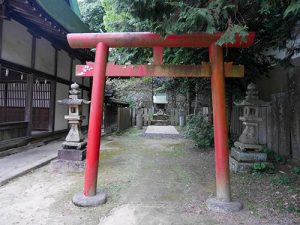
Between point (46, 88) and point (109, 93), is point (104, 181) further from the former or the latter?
point (109, 93)

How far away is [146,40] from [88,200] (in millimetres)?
2749

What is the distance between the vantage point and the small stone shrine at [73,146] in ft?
21.9

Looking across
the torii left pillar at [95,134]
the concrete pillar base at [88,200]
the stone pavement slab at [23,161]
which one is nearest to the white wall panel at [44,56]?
the stone pavement slab at [23,161]

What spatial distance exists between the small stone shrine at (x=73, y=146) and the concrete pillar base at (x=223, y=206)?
11.3ft

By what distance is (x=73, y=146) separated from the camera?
273 inches

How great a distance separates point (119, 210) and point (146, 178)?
195 cm

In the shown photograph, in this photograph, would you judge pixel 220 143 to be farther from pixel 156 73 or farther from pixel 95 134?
pixel 95 134

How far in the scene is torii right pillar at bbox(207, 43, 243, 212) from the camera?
4373 mm

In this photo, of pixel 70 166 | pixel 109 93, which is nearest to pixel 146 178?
pixel 70 166

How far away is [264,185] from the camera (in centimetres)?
543

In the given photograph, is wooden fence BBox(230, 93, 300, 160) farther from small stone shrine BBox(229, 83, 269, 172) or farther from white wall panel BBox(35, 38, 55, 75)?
white wall panel BBox(35, 38, 55, 75)

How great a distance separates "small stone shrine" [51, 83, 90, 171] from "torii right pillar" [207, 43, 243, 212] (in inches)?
136

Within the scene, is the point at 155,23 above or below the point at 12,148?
above

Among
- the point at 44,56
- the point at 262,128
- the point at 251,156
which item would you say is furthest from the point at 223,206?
the point at 44,56
